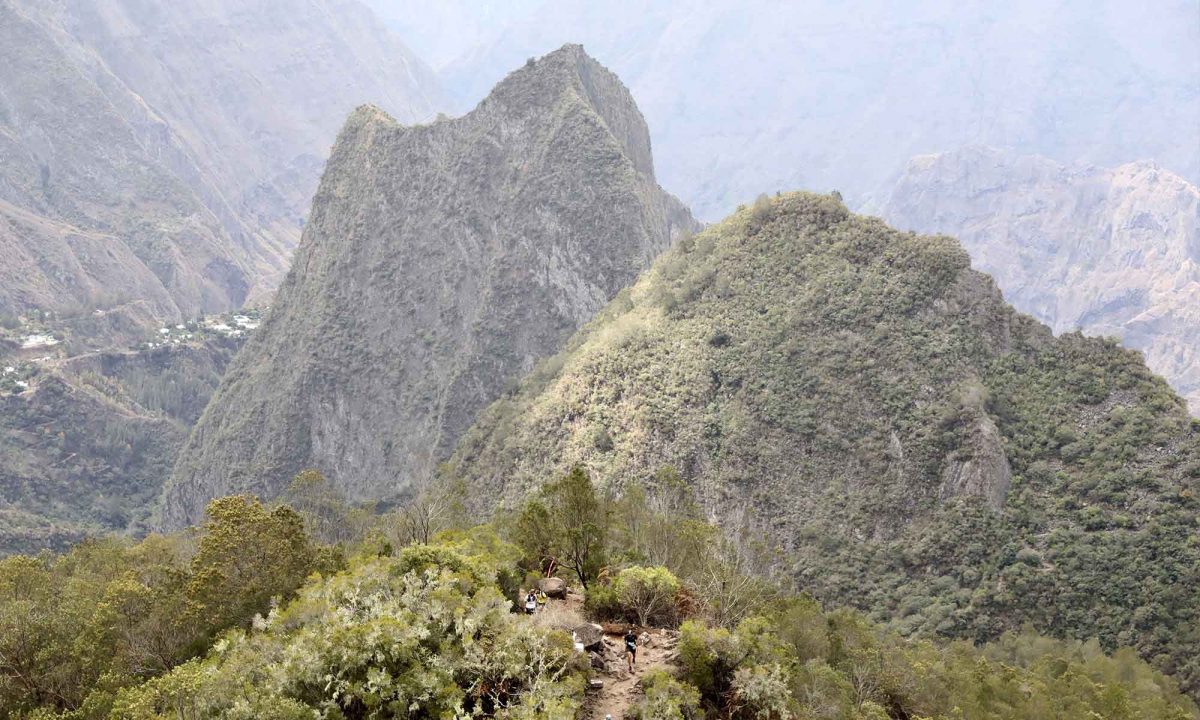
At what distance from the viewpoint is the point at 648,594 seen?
41250 mm

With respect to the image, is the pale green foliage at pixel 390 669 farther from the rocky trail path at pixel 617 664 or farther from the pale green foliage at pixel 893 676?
the pale green foliage at pixel 893 676

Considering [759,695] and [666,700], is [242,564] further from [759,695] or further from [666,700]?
[759,695]

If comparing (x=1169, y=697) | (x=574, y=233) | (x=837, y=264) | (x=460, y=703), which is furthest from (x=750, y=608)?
(x=574, y=233)

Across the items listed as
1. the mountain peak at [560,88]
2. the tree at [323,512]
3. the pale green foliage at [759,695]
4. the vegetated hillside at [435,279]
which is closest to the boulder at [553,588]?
the pale green foliage at [759,695]

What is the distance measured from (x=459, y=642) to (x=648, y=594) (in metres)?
11.5

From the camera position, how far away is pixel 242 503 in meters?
44.6

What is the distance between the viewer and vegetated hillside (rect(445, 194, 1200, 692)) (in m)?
64.3

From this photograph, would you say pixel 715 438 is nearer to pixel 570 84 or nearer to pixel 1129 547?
pixel 1129 547

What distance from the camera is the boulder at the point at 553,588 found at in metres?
43.4

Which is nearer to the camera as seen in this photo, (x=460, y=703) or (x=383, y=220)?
(x=460, y=703)

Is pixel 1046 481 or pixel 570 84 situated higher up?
pixel 570 84

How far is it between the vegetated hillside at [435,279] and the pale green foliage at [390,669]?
315ft

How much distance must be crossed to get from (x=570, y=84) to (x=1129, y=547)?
102m

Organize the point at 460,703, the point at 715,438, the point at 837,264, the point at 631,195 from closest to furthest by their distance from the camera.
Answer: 1. the point at 460,703
2. the point at 715,438
3. the point at 837,264
4. the point at 631,195
